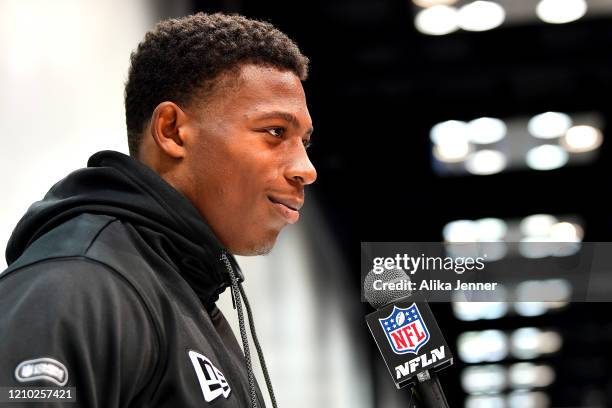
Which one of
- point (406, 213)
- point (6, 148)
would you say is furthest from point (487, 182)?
point (6, 148)

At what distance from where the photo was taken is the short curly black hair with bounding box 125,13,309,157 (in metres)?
1.67

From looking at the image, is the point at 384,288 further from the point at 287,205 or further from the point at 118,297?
the point at 118,297

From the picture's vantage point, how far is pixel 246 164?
162 centimetres

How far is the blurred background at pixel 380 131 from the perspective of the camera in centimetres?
267

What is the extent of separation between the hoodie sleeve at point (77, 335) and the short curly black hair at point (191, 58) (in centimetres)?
46

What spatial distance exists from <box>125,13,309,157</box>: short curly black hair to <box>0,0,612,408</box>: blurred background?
669mm

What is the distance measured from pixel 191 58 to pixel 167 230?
0.34 meters

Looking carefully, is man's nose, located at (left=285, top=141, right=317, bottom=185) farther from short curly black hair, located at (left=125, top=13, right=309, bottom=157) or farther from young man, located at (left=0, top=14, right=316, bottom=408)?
short curly black hair, located at (left=125, top=13, right=309, bottom=157)

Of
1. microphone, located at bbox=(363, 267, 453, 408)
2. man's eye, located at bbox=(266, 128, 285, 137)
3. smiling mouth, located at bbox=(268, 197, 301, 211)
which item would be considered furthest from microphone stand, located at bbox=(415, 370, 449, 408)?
man's eye, located at bbox=(266, 128, 285, 137)

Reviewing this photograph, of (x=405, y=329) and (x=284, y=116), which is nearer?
(x=405, y=329)

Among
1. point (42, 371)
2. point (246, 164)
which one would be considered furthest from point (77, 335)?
point (246, 164)

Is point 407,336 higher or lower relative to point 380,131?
lower

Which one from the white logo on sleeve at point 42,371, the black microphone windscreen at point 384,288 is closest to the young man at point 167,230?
the white logo on sleeve at point 42,371

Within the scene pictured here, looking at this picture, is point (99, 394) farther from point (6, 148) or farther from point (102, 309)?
point (6, 148)
